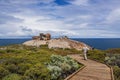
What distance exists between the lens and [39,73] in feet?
45.1

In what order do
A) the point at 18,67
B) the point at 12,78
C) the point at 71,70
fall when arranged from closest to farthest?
the point at 12,78 < the point at 18,67 < the point at 71,70

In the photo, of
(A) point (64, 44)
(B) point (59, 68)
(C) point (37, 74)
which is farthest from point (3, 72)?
(A) point (64, 44)

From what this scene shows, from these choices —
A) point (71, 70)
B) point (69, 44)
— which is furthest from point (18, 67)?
point (69, 44)

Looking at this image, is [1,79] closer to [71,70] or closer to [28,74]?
[28,74]

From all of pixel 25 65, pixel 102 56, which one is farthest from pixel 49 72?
pixel 102 56

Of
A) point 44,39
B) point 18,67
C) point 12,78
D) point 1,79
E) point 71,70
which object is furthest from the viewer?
point 44,39

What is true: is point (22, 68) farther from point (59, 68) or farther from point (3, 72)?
point (59, 68)

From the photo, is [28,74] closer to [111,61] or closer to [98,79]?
[98,79]

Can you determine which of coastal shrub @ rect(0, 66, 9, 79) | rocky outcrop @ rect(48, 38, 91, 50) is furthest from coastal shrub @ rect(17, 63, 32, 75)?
rocky outcrop @ rect(48, 38, 91, 50)

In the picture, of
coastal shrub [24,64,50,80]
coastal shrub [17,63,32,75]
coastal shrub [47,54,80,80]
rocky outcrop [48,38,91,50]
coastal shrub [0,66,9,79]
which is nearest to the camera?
coastal shrub [24,64,50,80]

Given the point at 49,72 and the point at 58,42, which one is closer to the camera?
the point at 49,72

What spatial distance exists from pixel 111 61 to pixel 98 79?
10549mm

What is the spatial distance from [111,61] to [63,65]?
8827 millimetres

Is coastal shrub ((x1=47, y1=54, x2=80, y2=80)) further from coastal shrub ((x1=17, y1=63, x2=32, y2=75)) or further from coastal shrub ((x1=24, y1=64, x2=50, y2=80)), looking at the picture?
coastal shrub ((x1=17, y1=63, x2=32, y2=75))
